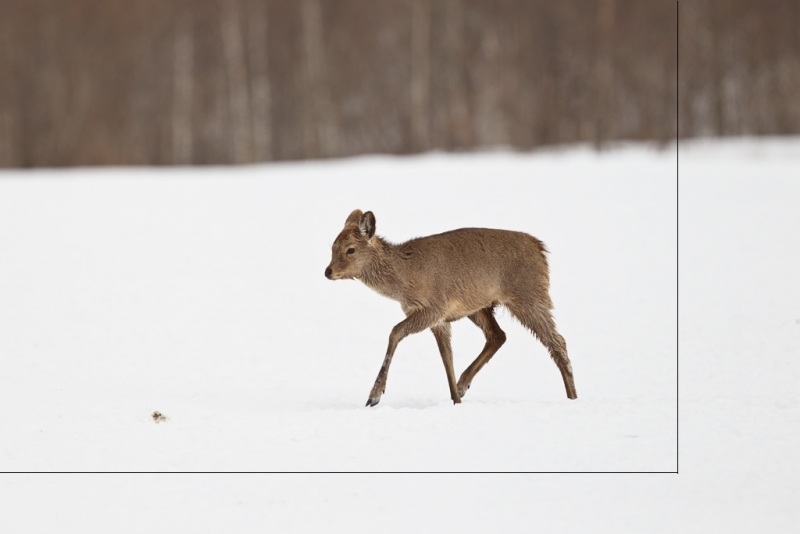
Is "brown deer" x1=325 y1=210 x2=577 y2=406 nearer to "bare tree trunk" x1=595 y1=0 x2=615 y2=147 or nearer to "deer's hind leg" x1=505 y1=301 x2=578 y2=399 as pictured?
"deer's hind leg" x1=505 y1=301 x2=578 y2=399

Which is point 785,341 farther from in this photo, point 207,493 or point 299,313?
point 207,493

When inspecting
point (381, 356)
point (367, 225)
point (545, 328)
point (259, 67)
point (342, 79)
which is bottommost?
point (381, 356)

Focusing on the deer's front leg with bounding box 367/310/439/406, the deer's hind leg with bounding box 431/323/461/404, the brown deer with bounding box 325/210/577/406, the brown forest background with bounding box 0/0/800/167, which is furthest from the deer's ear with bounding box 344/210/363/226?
the brown forest background with bounding box 0/0/800/167

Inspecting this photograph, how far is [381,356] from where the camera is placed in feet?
42.3

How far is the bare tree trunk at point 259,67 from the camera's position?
31469 millimetres

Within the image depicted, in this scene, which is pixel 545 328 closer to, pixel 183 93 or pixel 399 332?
pixel 399 332

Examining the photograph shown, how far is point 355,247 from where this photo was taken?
9453 millimetres

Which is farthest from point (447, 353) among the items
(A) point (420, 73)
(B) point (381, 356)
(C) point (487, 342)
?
(A) point (420, 73)

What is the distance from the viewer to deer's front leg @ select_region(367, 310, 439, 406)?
930cm

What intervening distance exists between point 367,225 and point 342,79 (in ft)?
75.1

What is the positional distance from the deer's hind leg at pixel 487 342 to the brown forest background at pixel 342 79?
1990 cm

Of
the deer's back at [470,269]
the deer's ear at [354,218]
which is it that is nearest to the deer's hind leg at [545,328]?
the deer's back at [470,269]

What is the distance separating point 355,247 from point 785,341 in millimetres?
6592

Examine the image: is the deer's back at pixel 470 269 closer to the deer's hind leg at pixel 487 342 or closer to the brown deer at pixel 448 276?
the brown deer at pixel 448 276
